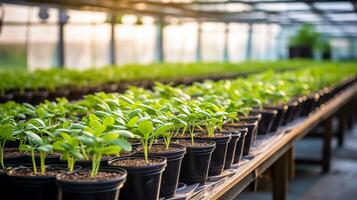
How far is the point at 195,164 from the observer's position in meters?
1.99

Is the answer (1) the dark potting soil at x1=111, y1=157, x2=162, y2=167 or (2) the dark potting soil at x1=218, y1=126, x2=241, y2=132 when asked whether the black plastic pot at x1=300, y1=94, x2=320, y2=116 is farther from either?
(1) the dark potting soil at x1=111, y1=157, x2=162, y2=167

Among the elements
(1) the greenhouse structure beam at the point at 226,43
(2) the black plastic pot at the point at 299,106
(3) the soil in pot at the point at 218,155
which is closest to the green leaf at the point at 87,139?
(3) the soil in pot at the point at 218,155

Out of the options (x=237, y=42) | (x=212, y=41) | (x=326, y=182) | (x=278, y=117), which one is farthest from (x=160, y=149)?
(x=237, y=42)

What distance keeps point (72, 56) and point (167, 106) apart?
8636 millimetres

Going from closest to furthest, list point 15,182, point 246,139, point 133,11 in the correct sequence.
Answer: point 15,182
point 246,139
point 133,11

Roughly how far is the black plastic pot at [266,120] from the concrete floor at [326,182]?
5.40 ft

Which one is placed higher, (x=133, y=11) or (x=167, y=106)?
(x=133, y=11)

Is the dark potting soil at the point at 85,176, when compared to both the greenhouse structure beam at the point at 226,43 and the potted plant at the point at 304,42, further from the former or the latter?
the greenhouse structure beam at the point at 226,43

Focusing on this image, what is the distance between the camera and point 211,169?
85.0 inches

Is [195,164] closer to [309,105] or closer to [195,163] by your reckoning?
[195,163]

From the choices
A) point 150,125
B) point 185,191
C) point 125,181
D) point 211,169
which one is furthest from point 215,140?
point 125,181

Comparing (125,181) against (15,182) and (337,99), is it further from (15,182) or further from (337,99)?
(337,99)

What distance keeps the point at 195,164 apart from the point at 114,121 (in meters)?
0.37

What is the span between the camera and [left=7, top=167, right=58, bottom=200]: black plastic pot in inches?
60.3
